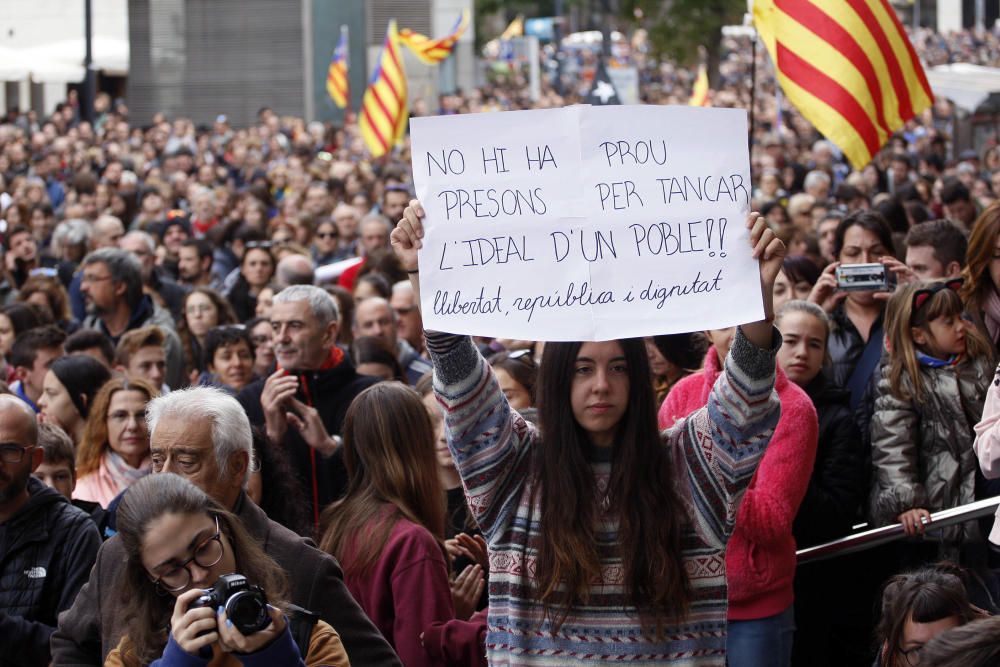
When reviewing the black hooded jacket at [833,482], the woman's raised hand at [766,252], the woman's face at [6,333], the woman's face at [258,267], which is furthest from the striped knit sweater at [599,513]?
the woman's face at [258,267]

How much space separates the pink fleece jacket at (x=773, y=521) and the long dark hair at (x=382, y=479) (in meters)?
0.97

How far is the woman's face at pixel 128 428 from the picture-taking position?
629 cm

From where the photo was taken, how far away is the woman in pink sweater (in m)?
4.90

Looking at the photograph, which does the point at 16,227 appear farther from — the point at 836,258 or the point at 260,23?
the point at 260,23

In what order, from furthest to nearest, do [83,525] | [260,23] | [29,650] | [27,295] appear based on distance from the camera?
[260,23]
[27,295]
[83,525]
[29,650]

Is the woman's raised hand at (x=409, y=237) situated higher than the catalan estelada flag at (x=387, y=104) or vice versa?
the catalan estelada flag at (x=387, y=104)

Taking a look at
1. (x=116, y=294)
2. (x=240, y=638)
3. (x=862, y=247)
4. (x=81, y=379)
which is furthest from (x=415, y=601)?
(x=116, y=294)

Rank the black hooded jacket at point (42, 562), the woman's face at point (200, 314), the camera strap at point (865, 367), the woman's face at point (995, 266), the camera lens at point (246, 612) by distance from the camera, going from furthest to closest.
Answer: the woman's face at point (200, 314), the camera strap at point (865, 367), the woman's face at point (995, 266), the black hooded jacket at point (42, 562), the camera lens at point (246, 612)

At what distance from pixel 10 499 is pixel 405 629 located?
52.6 inches

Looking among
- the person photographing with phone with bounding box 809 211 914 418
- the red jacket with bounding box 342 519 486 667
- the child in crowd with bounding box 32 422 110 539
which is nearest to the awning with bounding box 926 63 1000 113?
the person photographing with phone with bounding box 809 211 914 418

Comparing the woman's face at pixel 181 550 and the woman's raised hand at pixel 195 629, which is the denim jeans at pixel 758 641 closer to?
the woman's face at pixel 181 550

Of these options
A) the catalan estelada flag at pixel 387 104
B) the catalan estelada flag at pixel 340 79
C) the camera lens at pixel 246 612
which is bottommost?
the camera lens at pixel 246 612

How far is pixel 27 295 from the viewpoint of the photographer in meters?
10.5

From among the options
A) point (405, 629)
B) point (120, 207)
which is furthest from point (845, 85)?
point (120, 207)
